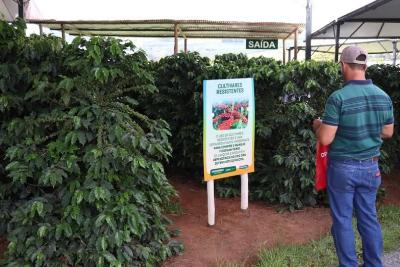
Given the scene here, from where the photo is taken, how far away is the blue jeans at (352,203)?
10.7 ft

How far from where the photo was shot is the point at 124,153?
331cm

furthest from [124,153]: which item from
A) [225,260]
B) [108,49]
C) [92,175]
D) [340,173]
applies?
[340,173]

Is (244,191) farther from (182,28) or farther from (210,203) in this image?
(182,28)

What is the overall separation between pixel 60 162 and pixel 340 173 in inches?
83.6

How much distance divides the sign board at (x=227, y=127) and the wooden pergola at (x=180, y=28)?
427 cm

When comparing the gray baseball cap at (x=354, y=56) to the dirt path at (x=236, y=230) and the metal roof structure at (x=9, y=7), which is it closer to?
the dirt path at (x=236, y=230)

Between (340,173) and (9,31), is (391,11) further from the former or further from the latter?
(9,31)

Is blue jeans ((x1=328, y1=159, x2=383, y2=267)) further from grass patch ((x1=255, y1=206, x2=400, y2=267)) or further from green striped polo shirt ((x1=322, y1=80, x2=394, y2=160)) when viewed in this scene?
grass patch ((x1=255, y1=206, x2=400, y2=267))

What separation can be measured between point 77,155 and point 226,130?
171 centimetres

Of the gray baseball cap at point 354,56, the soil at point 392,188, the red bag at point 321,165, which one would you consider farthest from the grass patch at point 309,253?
the gray baseball cap at point 354,56

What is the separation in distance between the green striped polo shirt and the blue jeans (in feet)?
0.30

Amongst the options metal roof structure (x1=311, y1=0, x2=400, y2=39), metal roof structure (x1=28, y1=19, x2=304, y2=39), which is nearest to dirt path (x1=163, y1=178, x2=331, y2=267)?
metal roof structure (x1=311, y1=0, x2=400, y2=39)

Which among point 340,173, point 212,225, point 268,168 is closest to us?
point 340,173

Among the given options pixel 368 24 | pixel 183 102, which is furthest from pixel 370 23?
pixel 183 102
